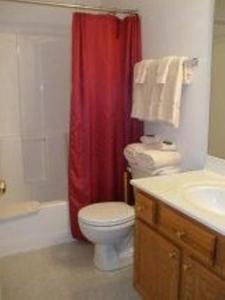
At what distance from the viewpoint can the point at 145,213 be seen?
1.78 metres

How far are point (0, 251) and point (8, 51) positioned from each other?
1.70 m

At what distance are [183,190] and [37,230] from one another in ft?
4.54

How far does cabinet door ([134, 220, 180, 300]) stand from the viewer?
159 cm

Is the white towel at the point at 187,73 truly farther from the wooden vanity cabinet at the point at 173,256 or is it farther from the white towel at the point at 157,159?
the wooden vanity cabinet at the point at 173,256

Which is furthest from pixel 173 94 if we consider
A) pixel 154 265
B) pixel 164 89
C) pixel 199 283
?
pixel 199 283

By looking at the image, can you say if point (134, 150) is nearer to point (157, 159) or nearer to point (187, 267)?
point (157, 159)

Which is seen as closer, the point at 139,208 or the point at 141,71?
the point at 139,208

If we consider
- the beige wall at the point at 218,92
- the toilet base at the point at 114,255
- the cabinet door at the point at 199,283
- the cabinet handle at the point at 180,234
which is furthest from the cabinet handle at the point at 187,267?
the toilet base at the point at 114,255

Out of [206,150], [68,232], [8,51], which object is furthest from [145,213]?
[8,51]

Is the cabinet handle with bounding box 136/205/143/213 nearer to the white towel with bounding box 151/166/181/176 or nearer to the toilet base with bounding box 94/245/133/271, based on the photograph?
the white towel with bounding box 151/166/181/176

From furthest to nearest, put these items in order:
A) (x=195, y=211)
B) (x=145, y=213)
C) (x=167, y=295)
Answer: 1. (x=145, y=213)
2. (x=167, y=295)
3. (x=195, y=211)

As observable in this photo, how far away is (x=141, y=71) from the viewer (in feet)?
7.79

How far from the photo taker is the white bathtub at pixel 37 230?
2.50 metres

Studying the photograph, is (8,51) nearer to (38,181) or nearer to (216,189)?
(38,181)
